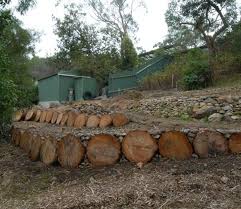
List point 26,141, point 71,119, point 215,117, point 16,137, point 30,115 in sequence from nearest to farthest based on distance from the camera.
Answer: point 26,141 → point 16,137 → point 215,117 → point 71,119 → point 30,115

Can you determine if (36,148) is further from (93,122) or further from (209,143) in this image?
(93,122)

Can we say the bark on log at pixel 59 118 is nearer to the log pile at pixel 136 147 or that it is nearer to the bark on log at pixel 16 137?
the bark on log at pixel 16 137

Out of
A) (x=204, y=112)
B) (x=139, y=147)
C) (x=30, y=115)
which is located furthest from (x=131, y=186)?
(x=30, y=115)

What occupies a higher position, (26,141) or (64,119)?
(64,119)

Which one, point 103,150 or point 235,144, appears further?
point 103,150

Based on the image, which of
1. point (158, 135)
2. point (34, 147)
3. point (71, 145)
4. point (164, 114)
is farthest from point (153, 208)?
point (164, 114)

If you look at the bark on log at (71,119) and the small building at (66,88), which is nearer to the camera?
the bark on log at (71,119)

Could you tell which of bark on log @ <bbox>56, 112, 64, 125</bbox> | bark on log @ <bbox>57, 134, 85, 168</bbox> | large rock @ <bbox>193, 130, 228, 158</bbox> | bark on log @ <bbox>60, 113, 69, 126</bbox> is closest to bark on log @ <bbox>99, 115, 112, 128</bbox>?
bark on log @ <bbox>60, 113, 69, 126</bbox>

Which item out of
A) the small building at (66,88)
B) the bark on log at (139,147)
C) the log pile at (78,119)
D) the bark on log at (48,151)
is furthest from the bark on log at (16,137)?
the small building at (66,88)

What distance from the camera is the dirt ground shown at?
3158mm

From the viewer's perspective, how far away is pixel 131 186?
3490mm

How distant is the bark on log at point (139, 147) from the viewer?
405cm

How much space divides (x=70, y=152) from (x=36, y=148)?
74 centimetres

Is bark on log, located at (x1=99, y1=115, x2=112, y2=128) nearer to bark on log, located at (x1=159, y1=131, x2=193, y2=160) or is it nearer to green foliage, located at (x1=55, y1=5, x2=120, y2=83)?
bark on log, located at (x1=159, y1=131, x2=193, y2=160)
